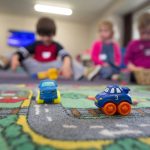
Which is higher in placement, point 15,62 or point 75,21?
point 75,21

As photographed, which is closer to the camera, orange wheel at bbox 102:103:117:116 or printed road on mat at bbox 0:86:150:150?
printed road on mat at bbox 0:86:150:150

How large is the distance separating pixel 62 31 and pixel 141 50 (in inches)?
154

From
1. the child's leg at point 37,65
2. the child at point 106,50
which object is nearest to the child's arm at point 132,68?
the child at point 106,50

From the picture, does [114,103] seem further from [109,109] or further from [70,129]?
[70,129]

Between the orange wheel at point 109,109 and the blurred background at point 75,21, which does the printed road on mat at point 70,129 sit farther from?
the blurred background at point 75,21

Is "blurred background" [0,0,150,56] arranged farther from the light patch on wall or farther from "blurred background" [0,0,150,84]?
the light patch on wall

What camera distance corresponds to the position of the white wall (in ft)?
16.6

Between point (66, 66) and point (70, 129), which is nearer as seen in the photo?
point (70, 129)

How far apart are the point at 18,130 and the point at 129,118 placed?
25 cm

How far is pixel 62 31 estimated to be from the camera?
18.3 ft

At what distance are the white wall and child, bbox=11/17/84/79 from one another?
10.2ft

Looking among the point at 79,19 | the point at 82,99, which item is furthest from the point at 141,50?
the point at 79,19

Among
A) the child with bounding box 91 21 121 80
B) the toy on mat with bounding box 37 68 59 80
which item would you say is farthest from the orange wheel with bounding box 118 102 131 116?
the child with bounding box 91 21 121 80

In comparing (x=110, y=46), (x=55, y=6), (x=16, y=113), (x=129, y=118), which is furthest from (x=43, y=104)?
(x=55, y=6)
